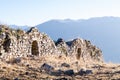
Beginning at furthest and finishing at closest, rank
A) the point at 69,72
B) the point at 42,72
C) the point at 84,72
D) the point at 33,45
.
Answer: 1. the point at 33,45
2. the point at 84,72
3. the point at 42,72
4. the point at 69,72

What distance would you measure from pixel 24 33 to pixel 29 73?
838 cm

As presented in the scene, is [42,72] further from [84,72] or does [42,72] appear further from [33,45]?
[33,45]

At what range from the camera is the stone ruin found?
28.5m

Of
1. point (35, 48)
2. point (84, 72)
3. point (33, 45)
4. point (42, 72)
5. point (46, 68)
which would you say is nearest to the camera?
point (42, 72)

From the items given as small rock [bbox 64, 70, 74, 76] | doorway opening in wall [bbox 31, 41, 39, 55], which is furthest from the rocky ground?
doorway opening in wall [bbox 31, 41, 39, 55]

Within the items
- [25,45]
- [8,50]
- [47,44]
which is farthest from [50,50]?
[8,50]

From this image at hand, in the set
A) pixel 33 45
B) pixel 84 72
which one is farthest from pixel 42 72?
pixel 33 45

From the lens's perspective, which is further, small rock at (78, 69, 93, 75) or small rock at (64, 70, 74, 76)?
small rock at (78, 69, 93, 75)

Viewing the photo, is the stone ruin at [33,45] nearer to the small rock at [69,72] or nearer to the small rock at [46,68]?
the small rock at [46,68]

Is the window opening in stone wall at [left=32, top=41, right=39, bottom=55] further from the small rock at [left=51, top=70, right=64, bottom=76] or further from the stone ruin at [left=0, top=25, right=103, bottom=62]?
the small rock at [left=51, top=70, right=64, bottom=76]

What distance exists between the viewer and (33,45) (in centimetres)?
3306

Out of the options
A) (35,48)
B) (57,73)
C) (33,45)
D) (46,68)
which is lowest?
(57,73)

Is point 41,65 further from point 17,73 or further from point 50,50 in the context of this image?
point 50,50

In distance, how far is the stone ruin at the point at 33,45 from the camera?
2845 centimetres
